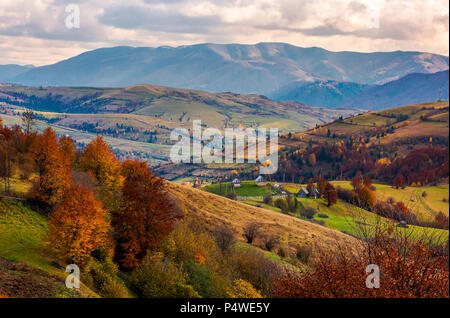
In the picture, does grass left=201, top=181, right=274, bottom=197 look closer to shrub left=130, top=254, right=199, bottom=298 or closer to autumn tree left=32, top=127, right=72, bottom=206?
autumn tree left=32, top=127, right=72, bottom=206

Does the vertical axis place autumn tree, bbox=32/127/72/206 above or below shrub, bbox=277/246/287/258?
above

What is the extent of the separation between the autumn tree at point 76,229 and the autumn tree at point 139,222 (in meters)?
3.93

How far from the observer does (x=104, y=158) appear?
5525 centimetres

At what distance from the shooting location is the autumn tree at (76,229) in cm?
3138

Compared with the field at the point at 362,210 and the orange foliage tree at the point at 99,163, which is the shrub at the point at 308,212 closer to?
the field at the point at 362,210

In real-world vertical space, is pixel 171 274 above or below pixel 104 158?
below

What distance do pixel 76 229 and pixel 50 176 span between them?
12883mm

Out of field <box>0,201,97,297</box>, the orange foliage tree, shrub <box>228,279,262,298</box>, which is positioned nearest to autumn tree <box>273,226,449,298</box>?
shrub <box>228,279,262,298</box>

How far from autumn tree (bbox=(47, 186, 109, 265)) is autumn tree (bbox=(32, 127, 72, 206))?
810 cm

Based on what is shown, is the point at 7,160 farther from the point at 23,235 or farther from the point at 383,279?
the point at 383,279

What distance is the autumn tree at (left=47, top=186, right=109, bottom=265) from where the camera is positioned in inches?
1235
